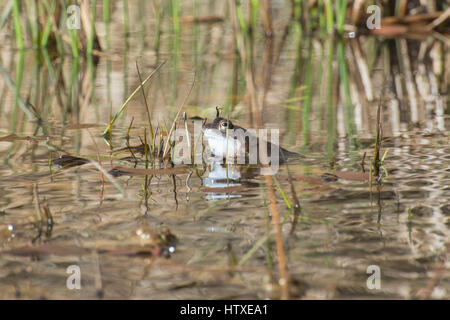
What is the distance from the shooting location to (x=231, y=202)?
2062 mm

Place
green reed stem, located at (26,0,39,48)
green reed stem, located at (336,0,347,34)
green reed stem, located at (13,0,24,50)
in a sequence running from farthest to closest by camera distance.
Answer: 1. green reed stem, located at (336,0,347,34)
2. green reed stem, located at (26,0,39,48)
3. green reed stem, located at (13,0,24,50)

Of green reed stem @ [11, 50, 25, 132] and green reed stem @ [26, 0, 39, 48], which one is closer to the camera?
green reed stem @ [11, 50, 25, 132]

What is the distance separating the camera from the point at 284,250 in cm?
167

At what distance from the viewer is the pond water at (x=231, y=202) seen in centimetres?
152

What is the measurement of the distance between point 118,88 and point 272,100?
42.7 inches

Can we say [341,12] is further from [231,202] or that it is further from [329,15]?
[231,202]

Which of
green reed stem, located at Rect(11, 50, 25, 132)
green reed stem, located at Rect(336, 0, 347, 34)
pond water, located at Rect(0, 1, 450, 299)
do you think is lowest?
pond water, located at Rect(0, 1, 450, 299)

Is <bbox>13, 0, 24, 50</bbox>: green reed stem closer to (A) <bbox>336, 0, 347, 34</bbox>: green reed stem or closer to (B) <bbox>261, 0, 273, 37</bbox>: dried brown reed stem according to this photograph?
(B) <bbox>261, 0, 273, 37</bbox>: dried brown reed stem

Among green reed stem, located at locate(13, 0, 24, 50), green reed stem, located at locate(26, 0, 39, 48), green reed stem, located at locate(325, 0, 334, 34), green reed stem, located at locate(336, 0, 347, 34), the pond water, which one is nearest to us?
the pond water

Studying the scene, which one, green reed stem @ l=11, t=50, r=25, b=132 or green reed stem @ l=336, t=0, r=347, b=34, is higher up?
green reed stem @ l=336, t=0, r=347, b=34

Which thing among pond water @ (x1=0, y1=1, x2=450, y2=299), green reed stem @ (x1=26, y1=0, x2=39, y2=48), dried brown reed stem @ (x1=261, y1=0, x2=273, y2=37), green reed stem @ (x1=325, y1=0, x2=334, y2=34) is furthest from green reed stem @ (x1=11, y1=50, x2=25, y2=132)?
green reed stem @ (x1=325, y1=0, x2=334, y2=34)

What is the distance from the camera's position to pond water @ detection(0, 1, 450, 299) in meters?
1.52

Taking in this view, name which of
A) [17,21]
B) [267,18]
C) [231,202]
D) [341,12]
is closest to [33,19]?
[17,21]
